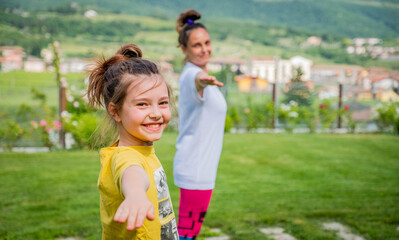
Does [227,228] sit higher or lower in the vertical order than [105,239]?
lower

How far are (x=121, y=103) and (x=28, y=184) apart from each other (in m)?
4.20

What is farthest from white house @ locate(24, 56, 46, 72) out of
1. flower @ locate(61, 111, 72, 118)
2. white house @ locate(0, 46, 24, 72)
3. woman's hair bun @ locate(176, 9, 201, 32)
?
woman's hair bun @ locate(176, 9, 201, 32)

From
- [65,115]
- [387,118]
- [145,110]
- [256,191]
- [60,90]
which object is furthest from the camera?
[387,118]

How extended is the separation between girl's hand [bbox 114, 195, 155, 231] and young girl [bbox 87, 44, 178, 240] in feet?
0.92

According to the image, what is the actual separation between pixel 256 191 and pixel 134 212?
416 centimetres

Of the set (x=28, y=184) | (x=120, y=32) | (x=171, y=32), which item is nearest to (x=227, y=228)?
(x=28, y=184)

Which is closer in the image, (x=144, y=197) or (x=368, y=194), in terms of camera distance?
(x=144, y=197)

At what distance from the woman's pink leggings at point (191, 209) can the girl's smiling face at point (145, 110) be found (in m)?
0.98

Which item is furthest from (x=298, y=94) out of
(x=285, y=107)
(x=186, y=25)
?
(x=186, y=25)

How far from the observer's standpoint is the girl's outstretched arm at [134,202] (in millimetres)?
914

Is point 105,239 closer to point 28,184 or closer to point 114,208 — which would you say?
point 114,208

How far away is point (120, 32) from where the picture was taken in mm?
39719

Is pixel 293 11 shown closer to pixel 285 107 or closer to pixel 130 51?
pixel 285 107

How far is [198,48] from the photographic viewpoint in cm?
262
